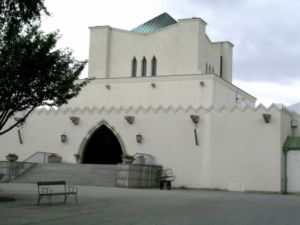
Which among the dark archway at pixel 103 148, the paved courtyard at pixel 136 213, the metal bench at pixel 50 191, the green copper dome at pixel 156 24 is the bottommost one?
the paved courtyard at pixel 136 213

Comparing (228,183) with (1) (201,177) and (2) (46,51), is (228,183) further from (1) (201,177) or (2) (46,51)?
(2) (46,51)

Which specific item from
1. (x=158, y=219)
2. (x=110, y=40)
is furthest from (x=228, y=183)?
(x=110, y=40)

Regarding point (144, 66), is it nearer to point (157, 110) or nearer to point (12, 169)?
point (157, 110)

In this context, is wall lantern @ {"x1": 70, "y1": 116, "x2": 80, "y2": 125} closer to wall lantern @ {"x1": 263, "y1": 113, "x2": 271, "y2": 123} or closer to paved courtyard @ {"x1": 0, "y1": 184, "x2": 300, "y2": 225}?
wall lantern @ {"x1": 263, "y1": 113, "x2": 271, "y2": 123}

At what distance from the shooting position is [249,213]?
14648 millimetres

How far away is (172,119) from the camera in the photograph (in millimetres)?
31156

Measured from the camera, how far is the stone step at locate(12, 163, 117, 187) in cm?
2847

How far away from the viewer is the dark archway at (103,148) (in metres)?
34.6

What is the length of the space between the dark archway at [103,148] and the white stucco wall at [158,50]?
8768mm

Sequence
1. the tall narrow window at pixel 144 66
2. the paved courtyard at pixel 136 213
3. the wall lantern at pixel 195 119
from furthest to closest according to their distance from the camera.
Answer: the tall narrow window at pixel 144 66
the wall lantern at pixel 195 119
the paved courtyard at pixel 136 213

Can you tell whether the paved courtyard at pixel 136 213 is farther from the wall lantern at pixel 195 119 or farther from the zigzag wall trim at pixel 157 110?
the wall lantern at pixel 195 119

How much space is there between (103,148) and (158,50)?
35.5 ft

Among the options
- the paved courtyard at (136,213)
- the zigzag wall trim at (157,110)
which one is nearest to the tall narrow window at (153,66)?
the zigzag wall trim at (157,110)

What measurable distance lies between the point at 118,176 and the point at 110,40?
19.9 m
